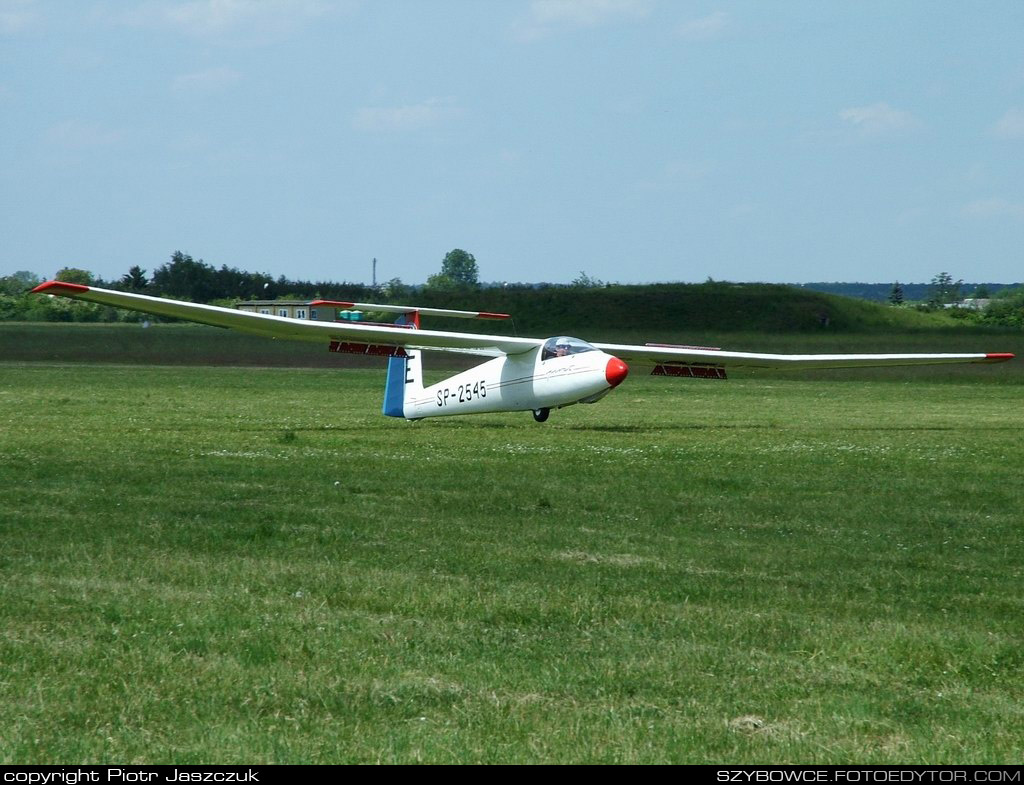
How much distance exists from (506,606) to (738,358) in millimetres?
18098

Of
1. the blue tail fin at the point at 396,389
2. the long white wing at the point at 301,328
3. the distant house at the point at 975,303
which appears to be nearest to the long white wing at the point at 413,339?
the long white wing at the point at 301,328

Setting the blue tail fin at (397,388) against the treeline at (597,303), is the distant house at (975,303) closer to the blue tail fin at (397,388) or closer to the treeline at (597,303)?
the treeline at (597,303)

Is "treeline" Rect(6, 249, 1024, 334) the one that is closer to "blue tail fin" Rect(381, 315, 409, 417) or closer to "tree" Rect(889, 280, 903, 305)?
"tree" Rect(889, 280, 903, 305)

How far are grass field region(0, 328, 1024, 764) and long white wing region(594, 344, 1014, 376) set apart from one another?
7607 millimetres

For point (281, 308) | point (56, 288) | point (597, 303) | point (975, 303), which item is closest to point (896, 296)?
point (975, 303)

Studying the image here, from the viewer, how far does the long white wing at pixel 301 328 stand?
19.8m

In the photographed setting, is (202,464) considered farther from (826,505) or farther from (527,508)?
(826,505)

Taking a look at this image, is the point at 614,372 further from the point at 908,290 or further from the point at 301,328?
the point at 908,290

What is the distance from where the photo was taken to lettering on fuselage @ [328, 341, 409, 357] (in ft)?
76.8

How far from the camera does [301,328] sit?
870 inches

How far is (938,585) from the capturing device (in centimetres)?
825

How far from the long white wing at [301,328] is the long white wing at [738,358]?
2288mm

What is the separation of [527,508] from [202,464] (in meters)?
4.93

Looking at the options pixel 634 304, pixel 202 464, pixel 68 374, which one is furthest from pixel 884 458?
pixel 634 304
